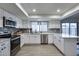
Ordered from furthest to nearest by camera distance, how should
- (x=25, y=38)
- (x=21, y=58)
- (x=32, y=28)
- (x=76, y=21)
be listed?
(x=32, y=28), (x=25, y=38), (x=76, y=21), (x=21, y=58)

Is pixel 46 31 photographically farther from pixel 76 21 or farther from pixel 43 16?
pixel 76 21

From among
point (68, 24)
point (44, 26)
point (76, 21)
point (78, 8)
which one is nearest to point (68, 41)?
point (78, 8)

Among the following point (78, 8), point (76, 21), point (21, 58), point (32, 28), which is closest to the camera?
point (21, 58)

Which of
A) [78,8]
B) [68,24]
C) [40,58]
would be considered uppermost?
[78,8]

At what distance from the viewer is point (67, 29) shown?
26.6 feet

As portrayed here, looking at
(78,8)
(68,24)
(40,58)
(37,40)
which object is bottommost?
(37,40)

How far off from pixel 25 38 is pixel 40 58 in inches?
304

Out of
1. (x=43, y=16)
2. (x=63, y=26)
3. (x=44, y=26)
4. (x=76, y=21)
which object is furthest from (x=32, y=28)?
(x=76, y=21)

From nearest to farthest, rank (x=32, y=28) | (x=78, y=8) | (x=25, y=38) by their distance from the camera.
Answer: (x=78, y=8) < (x=25, y=38) < (x=32, y=28)

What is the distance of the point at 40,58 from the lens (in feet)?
3.39

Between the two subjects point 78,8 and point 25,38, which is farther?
point 25,38

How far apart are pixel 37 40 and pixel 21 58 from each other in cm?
769

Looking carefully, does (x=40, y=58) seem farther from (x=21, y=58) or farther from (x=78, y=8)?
(x=78, y=8)

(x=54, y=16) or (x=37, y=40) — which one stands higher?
(x=54, y=16)
